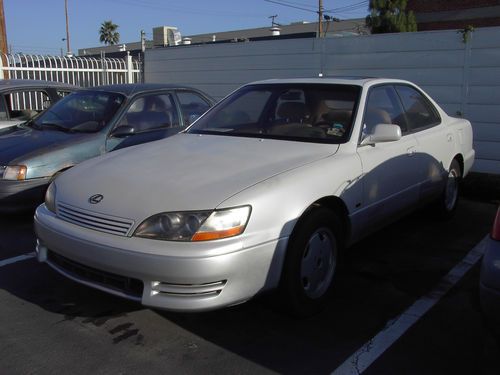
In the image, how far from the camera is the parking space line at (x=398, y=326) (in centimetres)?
296

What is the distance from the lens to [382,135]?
398 centimetres

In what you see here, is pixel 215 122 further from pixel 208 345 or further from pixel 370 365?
pixel 370 365

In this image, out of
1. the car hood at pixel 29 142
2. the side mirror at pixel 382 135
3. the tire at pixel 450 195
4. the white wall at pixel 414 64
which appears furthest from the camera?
the white wall at pixel 414 64

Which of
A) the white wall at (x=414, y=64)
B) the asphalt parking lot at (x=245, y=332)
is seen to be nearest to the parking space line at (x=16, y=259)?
the asphalt parking lot at (x=245, y=332)

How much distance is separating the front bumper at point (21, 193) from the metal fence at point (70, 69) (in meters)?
6.72

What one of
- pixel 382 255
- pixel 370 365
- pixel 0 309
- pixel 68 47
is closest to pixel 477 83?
pixel 382 255

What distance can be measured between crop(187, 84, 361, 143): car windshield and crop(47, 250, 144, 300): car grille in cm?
176

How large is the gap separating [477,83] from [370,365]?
6.55 metres

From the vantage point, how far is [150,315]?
139 inches

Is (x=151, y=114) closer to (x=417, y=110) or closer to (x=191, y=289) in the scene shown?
(x=417, y=110)

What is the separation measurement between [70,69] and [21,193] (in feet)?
25.4

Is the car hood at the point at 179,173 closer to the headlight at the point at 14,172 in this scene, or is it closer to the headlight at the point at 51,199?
the headlight at the point at 51,199

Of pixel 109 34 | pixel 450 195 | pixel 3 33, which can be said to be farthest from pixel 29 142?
pixel 109 34

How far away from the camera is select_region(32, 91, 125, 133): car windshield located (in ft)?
19.9
